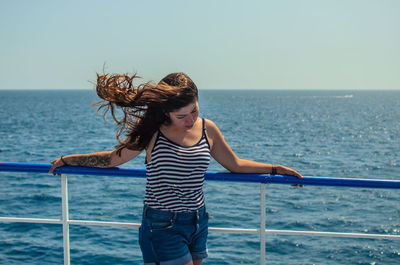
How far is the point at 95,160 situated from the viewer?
262 centimetres

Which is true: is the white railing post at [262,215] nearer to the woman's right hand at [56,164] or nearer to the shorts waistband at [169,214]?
the shorts waistband at [169,214]

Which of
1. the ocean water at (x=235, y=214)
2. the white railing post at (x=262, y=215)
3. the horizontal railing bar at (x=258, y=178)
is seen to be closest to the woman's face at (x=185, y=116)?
the horizontal railing bar at (x=258, y=178)

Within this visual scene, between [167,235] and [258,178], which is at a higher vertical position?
[258,178]

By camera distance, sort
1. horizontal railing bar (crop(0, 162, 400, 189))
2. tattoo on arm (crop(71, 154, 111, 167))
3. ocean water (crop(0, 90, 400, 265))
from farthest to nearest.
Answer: ocean water (crop(0, 90, 400, 265)) → tattoo on arm (crop(71, 154, 111, 167)) → horizontal railing bar (crop(0, 162, 400, 189))

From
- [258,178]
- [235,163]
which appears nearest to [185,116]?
[235,163]

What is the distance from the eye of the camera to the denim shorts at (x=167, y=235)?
2.27 meters

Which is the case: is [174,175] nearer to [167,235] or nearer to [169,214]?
[169,214]

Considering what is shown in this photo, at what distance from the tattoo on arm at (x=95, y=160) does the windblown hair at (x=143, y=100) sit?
5.8 inches

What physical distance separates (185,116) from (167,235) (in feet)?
2.07

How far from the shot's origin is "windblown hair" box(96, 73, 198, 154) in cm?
230

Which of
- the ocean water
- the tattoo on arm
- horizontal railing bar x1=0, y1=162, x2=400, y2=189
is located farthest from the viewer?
the ocean water

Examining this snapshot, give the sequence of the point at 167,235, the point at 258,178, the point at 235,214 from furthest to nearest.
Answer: the point at 235,214 → the point at 258,178 → the point at 167,235

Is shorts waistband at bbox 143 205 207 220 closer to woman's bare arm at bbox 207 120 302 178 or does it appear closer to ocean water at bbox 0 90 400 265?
woman's bare arm at bbox 207 120 302 178

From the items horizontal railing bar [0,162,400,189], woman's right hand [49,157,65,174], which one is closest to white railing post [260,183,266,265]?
horizontal railing bar [0,162,400,189]
